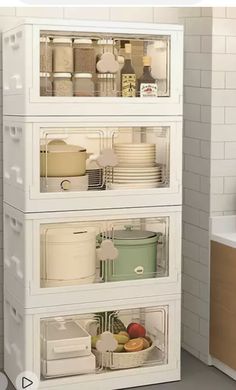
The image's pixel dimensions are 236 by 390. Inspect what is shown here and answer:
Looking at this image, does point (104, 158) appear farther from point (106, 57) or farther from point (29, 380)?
point (29, 380)

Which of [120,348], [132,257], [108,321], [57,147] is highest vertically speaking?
[57,147]

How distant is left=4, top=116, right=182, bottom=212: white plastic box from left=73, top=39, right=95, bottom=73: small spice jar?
24 cm

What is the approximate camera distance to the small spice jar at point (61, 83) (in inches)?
117

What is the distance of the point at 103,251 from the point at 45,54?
39.2 inches

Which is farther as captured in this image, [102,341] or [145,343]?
[145,343]

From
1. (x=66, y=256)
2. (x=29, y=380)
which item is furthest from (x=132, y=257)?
(x=29, y=380)

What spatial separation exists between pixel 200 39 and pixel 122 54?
22.9 inches

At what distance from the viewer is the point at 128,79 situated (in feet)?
10.2

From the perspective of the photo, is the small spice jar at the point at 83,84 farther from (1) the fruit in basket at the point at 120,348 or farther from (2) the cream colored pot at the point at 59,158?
(1) the fruit in basket at the point at 120,348

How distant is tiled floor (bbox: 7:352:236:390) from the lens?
329 centimetres

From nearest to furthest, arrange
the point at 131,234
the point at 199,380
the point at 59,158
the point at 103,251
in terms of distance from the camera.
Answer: the point at 59,158 < the point at 103,251 < the point at 131,234 < the point at 199,380

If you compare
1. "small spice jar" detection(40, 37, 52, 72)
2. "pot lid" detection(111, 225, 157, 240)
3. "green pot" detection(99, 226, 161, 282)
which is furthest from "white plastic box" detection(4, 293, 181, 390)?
"small spice jar" detection(40, 37, 52, 72)

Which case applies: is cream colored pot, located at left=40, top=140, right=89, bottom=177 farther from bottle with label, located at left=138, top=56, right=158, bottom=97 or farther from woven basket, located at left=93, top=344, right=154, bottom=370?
woven basket, located at left=93, top=344, right=154, bottom=370

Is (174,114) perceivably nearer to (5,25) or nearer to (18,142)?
(18,142)
